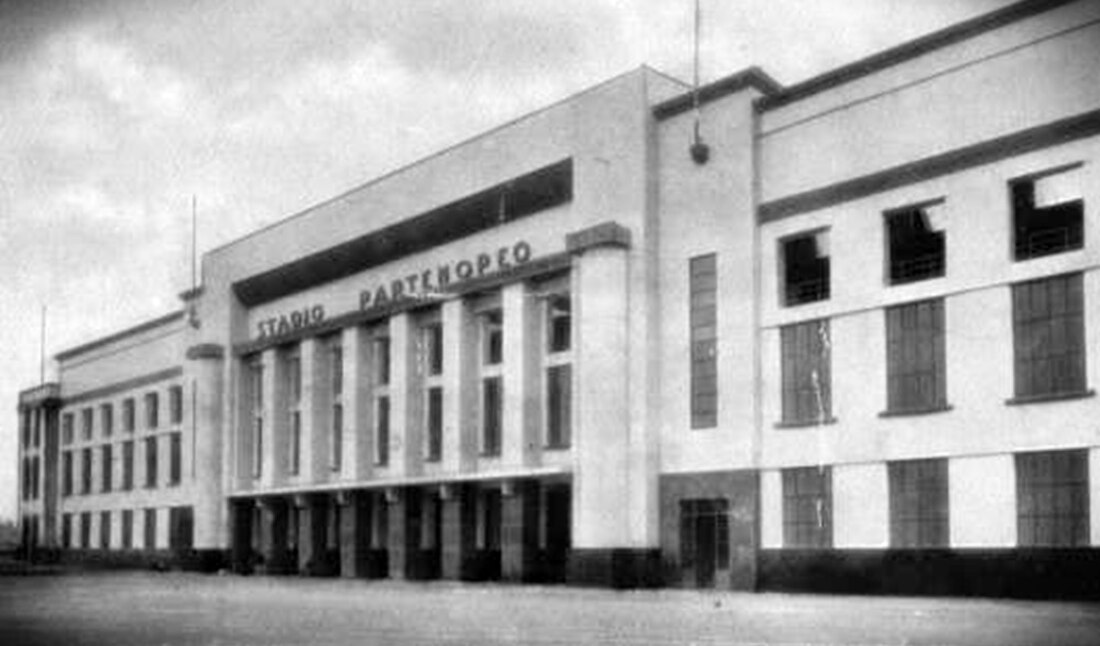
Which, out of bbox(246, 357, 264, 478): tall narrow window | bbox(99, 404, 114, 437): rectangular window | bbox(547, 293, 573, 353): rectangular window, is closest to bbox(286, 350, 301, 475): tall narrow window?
bbox(246, 357, 264, 478): tall narrow window

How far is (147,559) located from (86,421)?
506 inches

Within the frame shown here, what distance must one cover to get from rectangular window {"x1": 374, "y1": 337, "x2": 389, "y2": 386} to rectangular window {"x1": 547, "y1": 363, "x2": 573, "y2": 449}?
398 inches

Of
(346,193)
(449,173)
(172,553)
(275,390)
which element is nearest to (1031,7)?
(449,173)

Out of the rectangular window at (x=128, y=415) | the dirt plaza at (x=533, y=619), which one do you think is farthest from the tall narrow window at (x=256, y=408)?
the dirt plaza at (x=533, y=619)

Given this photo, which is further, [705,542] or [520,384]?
[520,384]

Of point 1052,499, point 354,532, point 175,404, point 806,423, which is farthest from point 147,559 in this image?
point 1052,499

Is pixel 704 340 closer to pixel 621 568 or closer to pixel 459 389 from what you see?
pixel 621 568

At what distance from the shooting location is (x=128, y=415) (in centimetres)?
7031

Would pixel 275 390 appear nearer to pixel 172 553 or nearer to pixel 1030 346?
pixel 172 553

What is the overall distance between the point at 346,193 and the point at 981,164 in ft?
88.8

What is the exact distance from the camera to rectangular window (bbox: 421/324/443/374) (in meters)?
46.7

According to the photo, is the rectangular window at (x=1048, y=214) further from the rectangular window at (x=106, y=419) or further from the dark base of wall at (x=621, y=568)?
the rectangular window at (x=106, y=419)

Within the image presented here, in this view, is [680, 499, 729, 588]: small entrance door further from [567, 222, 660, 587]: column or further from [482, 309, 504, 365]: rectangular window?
[482, 309, 504, 365]: rectangular window

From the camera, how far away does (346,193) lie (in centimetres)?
5112
